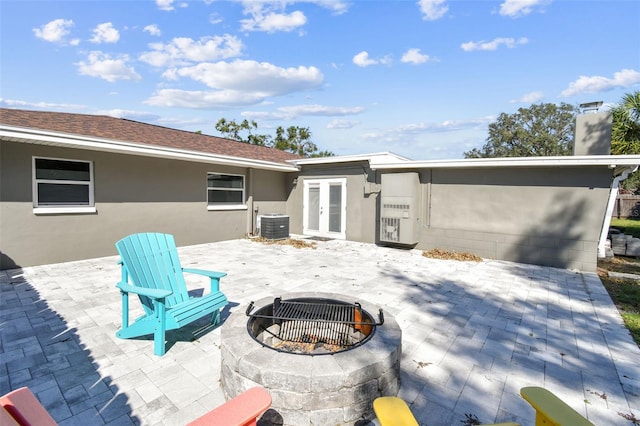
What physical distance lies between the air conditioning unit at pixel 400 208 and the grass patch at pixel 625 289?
13.5 ft

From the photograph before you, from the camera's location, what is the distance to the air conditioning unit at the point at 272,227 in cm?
987

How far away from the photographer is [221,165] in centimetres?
968

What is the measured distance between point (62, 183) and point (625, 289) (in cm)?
1156

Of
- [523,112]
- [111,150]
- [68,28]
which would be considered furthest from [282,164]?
[523,112]

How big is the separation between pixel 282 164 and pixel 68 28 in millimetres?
6437

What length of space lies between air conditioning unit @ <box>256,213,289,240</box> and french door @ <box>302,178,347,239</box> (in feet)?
4.63

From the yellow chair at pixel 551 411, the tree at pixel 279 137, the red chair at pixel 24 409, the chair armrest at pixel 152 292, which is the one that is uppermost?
the tree at pixel 279 137

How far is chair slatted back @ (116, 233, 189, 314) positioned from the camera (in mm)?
3100

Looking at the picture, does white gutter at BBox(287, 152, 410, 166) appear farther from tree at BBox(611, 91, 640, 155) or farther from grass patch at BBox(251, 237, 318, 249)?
tree at BBox(611, 91, 640, 155)

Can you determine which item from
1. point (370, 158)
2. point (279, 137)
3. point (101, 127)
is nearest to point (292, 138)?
point (279, 137)

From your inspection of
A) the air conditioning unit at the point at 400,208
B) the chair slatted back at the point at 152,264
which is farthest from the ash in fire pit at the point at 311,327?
the air conditioning unit at the point at 400,208

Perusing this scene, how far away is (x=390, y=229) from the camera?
863 centimetres

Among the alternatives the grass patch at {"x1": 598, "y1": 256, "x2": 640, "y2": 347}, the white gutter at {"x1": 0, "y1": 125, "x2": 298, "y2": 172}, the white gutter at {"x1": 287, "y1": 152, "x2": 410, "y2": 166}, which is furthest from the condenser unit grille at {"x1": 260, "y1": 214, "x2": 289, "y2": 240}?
the grass patch at {"x1": 598, "y1": 256, "x2": 640, "y2": 347}

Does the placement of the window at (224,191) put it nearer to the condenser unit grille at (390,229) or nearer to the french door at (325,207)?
the french door at (325,207)
